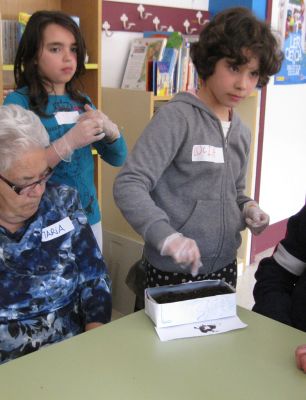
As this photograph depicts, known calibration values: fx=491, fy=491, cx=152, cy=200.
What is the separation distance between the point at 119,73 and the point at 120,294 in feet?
4.17

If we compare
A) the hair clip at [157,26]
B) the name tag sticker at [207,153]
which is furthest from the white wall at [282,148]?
the name tag sticker at [207,153]

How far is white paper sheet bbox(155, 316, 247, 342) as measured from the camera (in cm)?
106

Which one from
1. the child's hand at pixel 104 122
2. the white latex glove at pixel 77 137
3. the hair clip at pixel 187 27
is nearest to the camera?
the white latex glove at pixel 77 137

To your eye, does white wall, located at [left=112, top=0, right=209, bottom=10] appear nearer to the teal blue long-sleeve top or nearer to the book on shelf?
the book on shelf

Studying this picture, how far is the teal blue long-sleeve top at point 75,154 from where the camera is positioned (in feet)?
6.00

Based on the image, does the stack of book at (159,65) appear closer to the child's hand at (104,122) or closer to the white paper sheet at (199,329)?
→ the child's hand at (104,122)

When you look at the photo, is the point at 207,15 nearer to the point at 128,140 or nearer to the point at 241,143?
the point at 128,140

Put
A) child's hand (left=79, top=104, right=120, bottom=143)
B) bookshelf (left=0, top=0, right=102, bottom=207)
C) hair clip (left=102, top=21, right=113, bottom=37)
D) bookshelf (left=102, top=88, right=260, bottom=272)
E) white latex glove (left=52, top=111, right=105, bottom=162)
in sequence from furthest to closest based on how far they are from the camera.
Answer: hair clip (left=102, top=21, right=113, bottom=37) → bookshelf (left=102, top=88, right=260, bottom=272) → bookshelf (left=0, top=0, right=102, bottom=207) → child's hand (left=79, top=104, right=120, bottom=143) → white latex glove (left=52, top=111, right=105, bottom=162)

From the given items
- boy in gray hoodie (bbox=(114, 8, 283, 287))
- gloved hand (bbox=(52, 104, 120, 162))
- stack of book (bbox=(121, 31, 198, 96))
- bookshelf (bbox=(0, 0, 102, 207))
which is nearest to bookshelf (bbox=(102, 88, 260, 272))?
stack of book (bbox=(121, 31, 198, 96))

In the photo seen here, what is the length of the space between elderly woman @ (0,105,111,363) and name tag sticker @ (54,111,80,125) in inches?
19.0

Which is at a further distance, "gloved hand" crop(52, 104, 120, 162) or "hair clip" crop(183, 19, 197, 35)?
"hair clip" crop(183, 19, 197, 35)

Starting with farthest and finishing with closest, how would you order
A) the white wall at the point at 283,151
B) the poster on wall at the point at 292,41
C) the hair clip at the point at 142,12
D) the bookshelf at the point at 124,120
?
the white wall at the point at 283,151, the poster on wall at the point at 292,41, the hair clip at the point at 142,12, the bookshelf at the point at 124,120

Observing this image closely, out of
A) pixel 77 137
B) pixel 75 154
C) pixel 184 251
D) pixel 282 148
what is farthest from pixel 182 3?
pixel 184 251

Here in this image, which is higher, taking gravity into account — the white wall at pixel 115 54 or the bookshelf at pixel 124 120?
the white wall at pixel 115 54
